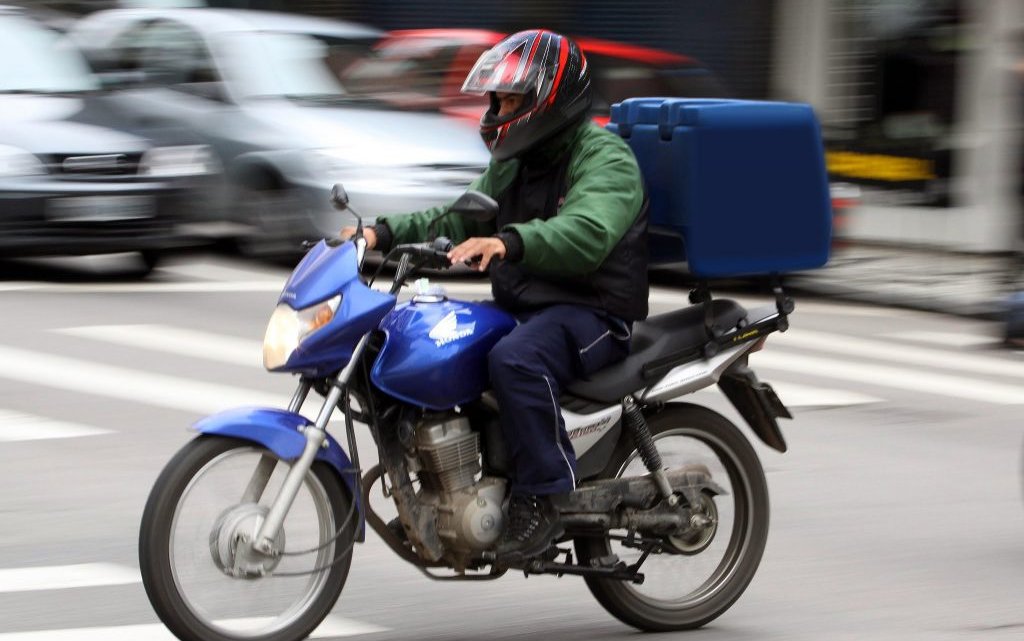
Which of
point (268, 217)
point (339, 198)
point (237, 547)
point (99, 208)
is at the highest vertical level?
point (339, 198)

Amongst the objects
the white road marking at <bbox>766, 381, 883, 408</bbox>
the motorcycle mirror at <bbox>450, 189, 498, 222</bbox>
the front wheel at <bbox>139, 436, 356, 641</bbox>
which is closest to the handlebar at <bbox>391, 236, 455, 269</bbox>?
the motorcycle mirror at <bbox>450, 189, 498, 222</bbox>

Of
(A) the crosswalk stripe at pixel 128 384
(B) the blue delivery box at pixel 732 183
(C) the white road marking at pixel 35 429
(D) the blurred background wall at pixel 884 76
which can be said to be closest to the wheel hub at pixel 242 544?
(B) the blue delivery box at pixel 732 183

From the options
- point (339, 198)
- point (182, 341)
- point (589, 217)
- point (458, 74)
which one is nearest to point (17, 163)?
point (182, 341)

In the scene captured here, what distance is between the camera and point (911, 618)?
5.80 meters

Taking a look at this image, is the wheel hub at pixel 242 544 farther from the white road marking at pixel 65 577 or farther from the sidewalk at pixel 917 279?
the sidewalk at pixel 917 279

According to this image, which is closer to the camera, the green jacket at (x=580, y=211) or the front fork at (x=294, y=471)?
the front fork at (x=294, y=471)

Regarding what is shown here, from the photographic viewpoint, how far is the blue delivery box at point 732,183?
5297 millimetres

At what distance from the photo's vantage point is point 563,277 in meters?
5.19

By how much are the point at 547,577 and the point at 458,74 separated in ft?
30.1

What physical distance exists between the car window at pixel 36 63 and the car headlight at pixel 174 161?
43.2 inches

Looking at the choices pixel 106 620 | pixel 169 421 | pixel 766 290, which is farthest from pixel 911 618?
pixel 766 290

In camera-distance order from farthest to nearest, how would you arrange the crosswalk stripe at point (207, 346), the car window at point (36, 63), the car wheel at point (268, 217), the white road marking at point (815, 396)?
1. the car wheel at point (268, 217)
2. the car window at point (36, 63)
3. the crosswalk stripe at point (207, 346)
4. the white road marking at point (815, 396)

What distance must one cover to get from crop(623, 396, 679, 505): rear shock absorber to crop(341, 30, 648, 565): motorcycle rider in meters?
0.16

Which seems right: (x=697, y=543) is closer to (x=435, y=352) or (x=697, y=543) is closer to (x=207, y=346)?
(x=435, y=352)
